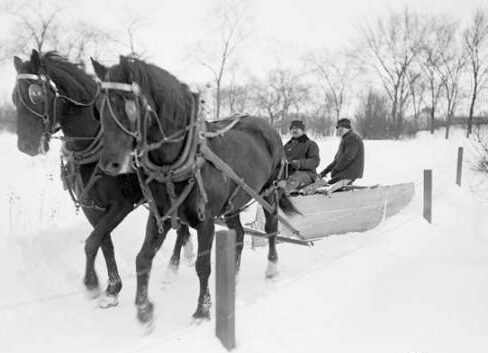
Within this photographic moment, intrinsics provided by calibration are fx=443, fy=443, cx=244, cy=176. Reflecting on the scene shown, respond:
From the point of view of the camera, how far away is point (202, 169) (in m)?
3.28

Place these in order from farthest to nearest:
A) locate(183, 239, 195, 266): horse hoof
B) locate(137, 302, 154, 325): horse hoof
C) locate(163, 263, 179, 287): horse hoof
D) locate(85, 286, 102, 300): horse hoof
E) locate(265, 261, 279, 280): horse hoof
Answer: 1. locate(183, 239, 195, 266): horse hoof
2. locate(265, 261, 279, 280): horse hoof
3. locate(163, 263, 179, 287): horse hoof
4. locate(85, 286, 102, 300): horse hoof
5. locate(137, 302, 154, 325): horse hoof

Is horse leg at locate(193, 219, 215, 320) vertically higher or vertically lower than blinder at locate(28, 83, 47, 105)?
lower

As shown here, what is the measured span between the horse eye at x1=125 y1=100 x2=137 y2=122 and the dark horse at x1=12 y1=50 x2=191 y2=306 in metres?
0.99

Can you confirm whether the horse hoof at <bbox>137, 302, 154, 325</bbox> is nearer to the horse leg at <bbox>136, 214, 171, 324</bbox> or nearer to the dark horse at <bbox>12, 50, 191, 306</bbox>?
the horse leg at <bbox>136, 214, 171, 324</bbox>

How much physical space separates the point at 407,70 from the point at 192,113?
98.9ft

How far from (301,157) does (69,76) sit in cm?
344

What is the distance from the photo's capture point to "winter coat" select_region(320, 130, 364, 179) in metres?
6.75

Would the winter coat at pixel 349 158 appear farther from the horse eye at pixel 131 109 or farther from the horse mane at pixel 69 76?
the horse eye at pixel 131 109

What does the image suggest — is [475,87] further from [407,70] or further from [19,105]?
[19,105]

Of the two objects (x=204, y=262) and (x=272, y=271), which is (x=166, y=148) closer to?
(x=204, y=262)

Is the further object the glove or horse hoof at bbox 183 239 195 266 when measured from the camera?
the glove

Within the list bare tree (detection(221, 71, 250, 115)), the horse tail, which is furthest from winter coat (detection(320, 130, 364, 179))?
bare tree (detection(221, 71, 250, 115))

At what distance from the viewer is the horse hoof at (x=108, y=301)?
3.73 metres

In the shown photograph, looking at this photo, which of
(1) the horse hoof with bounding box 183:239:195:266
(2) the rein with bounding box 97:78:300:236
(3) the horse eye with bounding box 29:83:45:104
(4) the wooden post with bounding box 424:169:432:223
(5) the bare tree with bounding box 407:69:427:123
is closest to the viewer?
(2) the rein with bounding box 97:78:300:236
